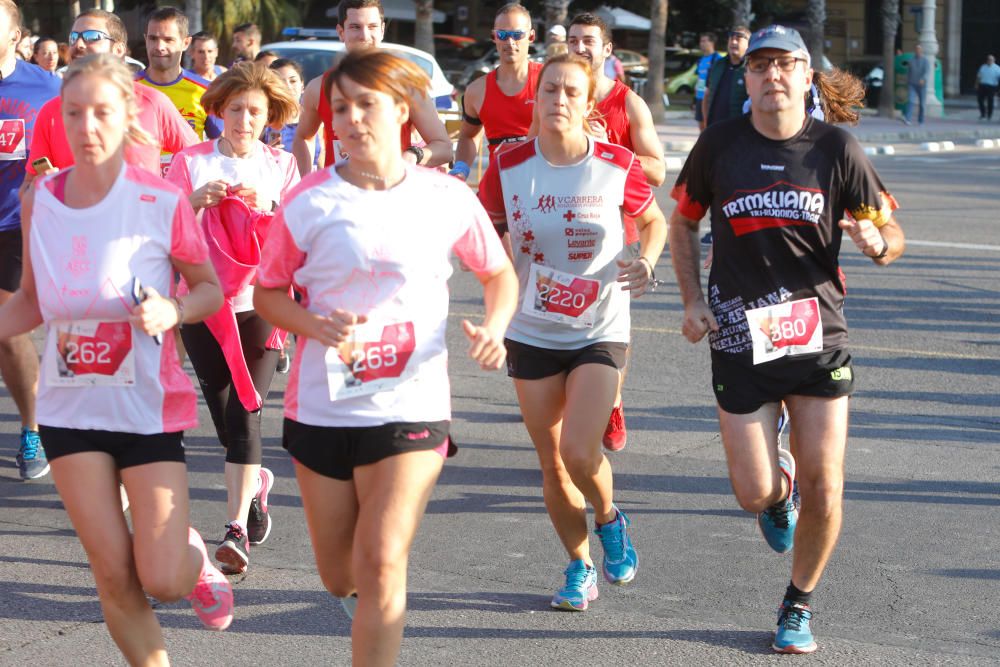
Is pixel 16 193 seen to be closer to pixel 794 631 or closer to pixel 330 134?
pixel 330 134

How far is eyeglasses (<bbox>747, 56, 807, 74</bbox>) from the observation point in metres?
4.56

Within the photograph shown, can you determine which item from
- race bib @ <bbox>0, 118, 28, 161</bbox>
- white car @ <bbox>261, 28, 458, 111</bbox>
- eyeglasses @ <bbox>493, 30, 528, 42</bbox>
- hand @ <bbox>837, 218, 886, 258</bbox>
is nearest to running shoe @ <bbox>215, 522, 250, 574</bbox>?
race bib @ <bbox>0, 118, 28, 161</bbox>

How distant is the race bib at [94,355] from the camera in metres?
3.79

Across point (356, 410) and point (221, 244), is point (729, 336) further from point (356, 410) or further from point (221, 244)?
point (221, 244)

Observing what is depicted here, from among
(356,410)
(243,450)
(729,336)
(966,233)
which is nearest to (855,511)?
(729,336)

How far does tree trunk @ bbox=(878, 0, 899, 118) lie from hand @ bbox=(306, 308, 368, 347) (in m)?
32.9

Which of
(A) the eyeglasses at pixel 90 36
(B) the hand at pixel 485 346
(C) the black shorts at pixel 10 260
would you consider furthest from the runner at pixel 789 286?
(A) the eyeglasses at pixel 90 36

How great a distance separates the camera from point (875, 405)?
805cm

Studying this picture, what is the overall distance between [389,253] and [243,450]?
204 cm

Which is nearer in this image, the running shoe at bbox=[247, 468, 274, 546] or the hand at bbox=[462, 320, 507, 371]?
the hand at bbox=[462, 320, 507, 371]

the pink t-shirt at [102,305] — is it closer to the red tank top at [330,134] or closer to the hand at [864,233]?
the hand at [864,233]

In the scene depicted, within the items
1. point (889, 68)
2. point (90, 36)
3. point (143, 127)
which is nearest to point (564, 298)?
point (143, 127)

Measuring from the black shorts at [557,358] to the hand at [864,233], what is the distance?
3.10ft

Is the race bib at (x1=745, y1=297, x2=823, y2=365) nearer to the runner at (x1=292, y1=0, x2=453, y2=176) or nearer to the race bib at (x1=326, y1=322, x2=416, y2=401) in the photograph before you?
the race bib at (x1=326, y1=322, x2=416, y2=401)
